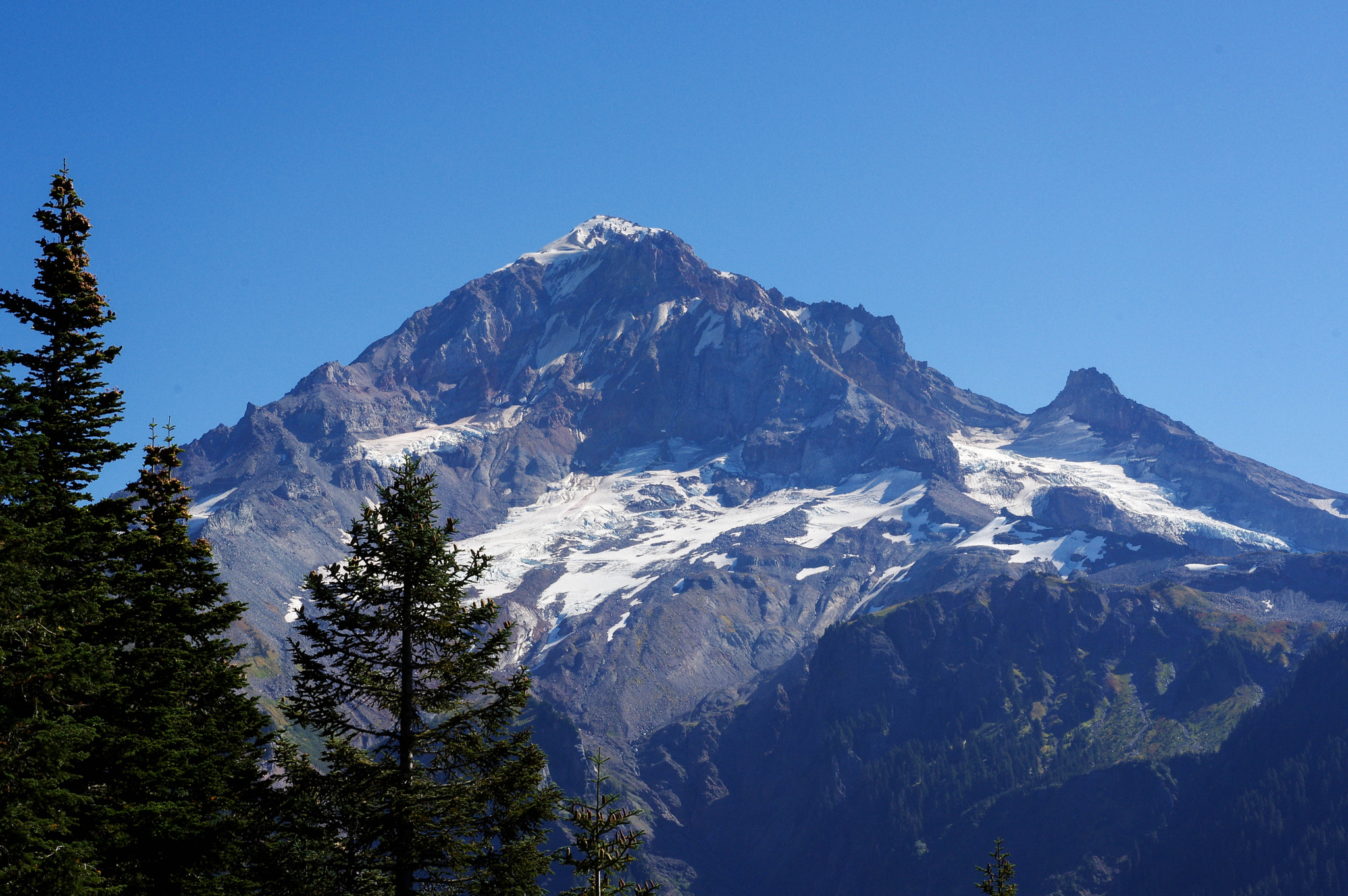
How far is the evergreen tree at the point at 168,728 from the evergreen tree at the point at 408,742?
2727mm

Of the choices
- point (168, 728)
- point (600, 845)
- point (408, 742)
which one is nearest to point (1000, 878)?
point (600, 845)

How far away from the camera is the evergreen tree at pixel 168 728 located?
82.9ft

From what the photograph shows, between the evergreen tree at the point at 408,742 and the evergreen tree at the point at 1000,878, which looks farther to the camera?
the evergreen tree at the point at 1000,878

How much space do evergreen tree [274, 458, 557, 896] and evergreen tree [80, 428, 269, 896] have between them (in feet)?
8.95

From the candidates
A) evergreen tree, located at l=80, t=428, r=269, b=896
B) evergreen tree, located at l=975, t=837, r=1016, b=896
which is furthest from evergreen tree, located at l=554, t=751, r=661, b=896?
evergreen tree, located at l=975, t=837, r=1016, b=896

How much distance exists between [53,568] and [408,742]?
29.3ft

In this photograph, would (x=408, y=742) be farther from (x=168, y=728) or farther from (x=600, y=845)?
(x=168, y=728)

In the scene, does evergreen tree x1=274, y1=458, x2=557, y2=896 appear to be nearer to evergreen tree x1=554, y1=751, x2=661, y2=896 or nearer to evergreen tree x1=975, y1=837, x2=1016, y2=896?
evergreen tree x1=554, y1=751, x2=661, y2=896

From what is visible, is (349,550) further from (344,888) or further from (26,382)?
(26,382)

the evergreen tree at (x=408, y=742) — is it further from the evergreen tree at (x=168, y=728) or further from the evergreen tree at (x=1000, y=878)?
the evergreen tree at (x=1000, y=878)

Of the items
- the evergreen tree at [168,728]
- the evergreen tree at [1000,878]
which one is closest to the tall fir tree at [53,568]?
the evergreen tree at [168,728]

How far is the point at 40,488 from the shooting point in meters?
26.6

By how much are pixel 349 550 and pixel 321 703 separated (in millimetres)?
4027

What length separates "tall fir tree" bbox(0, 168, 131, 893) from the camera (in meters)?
21.2
